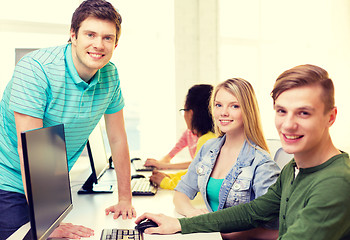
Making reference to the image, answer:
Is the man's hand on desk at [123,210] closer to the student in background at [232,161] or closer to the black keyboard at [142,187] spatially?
the student in background at [232,161]

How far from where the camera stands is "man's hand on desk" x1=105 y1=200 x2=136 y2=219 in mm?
1586

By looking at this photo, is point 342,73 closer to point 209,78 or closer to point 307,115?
point 209,78

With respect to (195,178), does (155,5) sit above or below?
above

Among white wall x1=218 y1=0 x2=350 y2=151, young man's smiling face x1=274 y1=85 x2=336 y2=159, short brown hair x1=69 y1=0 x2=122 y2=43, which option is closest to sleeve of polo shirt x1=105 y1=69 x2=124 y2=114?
short brown hair x1=69 y1=0 x2=122 y2=43

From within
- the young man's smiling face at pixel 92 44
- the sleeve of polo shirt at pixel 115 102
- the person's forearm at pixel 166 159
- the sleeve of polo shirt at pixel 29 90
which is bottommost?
the person's forearm at pixel 166 159

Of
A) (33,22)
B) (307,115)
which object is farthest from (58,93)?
(33,22)

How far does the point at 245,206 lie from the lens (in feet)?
4.42

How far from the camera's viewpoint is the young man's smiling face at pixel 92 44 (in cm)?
145

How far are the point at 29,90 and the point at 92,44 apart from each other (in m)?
0.29

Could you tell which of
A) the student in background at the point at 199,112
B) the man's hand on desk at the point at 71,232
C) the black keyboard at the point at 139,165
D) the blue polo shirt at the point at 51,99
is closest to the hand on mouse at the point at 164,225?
the man's hand on desk at the point at 71,232

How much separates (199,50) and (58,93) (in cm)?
333

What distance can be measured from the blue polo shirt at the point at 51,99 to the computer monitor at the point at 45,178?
221mm

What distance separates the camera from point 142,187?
81.9 inches

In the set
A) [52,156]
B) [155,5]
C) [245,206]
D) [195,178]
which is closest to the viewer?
[52,156]
